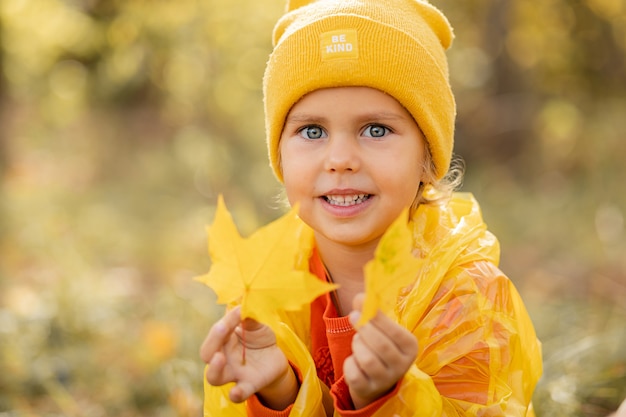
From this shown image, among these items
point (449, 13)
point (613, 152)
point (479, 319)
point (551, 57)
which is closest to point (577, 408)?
point (479, 319)

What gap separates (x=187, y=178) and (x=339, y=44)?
235 inches

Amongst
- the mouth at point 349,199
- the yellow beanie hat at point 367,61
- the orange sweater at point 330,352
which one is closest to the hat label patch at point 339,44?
the yellow beanie hat at point 367,61

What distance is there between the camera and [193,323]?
3.27 meters

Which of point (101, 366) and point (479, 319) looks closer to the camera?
point (479, 319)

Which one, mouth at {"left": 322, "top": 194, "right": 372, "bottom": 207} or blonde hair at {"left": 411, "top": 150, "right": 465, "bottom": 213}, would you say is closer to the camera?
mouth at {"left": 322, "top": 194, "right": 372, "bottom": 207}

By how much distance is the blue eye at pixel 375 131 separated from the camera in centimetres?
175

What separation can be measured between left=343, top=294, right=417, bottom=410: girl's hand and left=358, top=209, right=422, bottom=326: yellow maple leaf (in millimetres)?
28

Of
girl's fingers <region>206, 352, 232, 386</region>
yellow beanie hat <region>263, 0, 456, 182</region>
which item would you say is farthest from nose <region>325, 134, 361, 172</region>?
girl's fingers <region>206, 352, 232, 386</region>

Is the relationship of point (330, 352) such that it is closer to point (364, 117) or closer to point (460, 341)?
point (460, 341)

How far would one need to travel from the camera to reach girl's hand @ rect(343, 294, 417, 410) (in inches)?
50.4

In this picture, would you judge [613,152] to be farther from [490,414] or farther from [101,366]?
[490,414]

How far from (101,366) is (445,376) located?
80.7 inches

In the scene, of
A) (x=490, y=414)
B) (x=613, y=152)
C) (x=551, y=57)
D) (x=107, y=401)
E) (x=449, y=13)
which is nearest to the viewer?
(x=490, y=414)

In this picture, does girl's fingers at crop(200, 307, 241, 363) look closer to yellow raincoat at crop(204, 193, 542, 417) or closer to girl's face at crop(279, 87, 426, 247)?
yellow raincoat at crop(204, 193, 542, 417)
